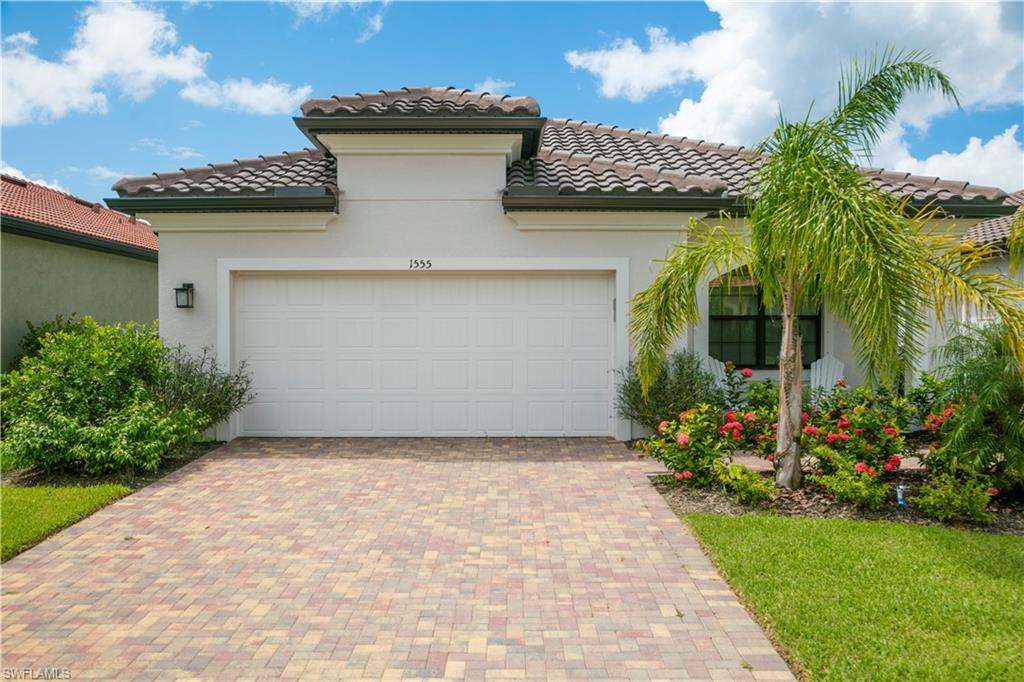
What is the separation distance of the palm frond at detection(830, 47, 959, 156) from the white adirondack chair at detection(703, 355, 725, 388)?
14.7ft

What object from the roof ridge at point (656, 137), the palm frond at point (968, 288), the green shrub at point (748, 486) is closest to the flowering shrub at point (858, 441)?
the green shrub at point (748, 486)

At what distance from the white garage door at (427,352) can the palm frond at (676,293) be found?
2.24m

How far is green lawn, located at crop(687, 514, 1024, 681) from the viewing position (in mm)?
3773

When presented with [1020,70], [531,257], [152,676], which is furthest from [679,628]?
[1020,70]

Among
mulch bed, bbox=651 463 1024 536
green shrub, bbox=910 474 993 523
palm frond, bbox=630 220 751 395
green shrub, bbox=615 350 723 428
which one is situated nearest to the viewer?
green shrub, bbox=910 474 993 523

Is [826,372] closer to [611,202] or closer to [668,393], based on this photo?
[668,393]

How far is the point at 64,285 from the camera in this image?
14070 mm

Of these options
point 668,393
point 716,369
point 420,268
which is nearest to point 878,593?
point 668,393

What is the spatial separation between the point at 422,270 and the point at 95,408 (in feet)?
15.0

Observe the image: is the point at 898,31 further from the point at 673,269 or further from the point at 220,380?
the point at 220,380

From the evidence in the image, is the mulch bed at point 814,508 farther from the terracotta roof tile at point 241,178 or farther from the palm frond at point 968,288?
the terracotta roof tile at point 241,178

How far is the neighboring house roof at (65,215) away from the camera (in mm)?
13227

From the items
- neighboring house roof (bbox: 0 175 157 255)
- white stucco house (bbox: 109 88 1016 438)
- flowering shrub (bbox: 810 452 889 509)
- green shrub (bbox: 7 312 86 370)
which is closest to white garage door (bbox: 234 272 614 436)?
white stucco house (bbox: 109 88 1016 438)

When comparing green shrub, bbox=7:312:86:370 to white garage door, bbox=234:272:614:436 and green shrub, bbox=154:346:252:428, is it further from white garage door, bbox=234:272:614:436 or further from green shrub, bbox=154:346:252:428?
white garage door, bbox=234:272:614:436
